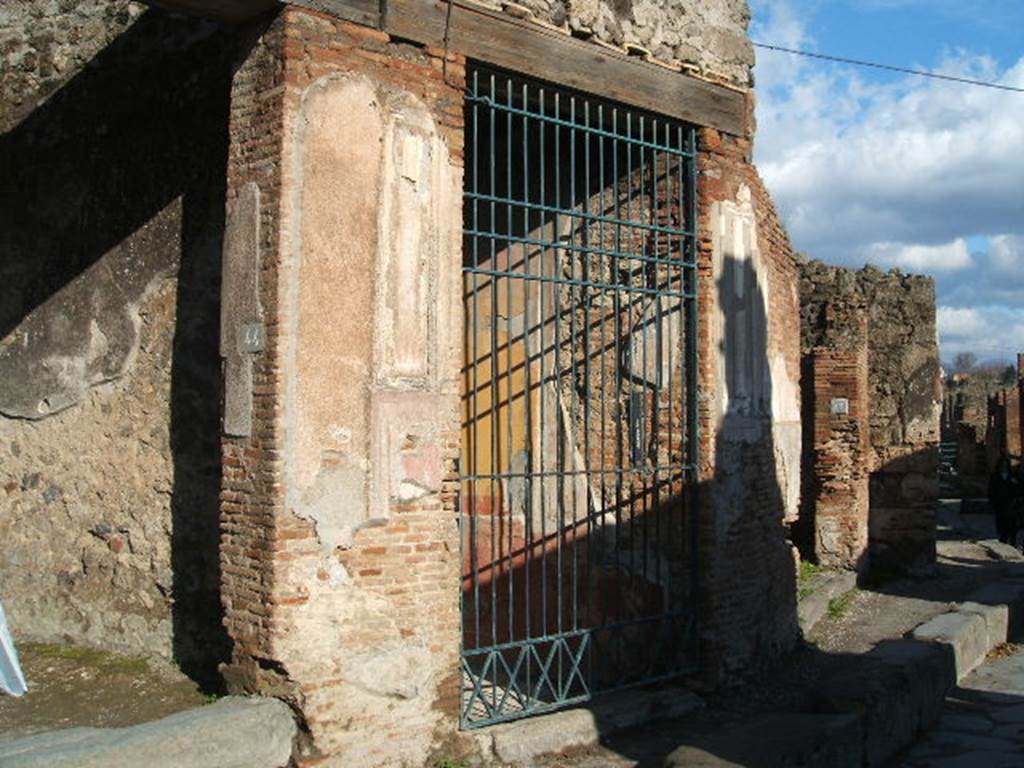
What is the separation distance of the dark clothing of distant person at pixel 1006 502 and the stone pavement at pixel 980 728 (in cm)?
815

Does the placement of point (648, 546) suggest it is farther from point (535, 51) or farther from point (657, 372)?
point (535, 51)

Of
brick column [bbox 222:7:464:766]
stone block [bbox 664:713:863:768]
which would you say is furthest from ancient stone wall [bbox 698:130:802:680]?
brick column [bbox 222:7:464:766]

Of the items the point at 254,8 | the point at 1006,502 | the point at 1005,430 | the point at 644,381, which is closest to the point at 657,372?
the point at 644,381

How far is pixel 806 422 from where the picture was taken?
40.1 ft

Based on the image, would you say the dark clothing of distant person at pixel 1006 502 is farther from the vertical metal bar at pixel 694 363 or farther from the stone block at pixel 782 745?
the stone block at pixel 782 745

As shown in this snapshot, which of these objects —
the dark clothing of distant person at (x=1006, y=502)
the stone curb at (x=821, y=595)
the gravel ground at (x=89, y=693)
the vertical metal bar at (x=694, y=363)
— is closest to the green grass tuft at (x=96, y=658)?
the gravel ground at (x=89, y=693)

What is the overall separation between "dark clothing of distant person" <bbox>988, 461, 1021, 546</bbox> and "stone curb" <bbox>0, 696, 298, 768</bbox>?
13934 mm

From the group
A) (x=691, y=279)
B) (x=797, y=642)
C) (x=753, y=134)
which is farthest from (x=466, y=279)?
(x=797, y=642)

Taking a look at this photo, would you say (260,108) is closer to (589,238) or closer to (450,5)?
(450,5)

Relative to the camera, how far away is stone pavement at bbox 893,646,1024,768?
20.3 ft

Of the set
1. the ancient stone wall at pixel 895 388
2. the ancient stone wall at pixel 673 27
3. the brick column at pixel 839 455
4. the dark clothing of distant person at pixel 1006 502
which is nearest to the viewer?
the ancient stone wall at pixel 673 27

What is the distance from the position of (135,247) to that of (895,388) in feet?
30.5

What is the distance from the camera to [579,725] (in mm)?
5695

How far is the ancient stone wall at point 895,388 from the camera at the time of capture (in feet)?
39.9
